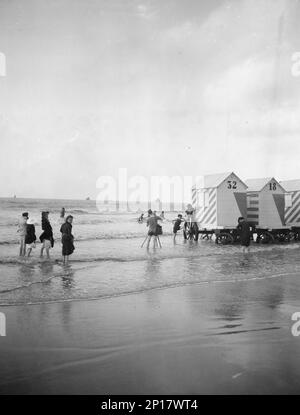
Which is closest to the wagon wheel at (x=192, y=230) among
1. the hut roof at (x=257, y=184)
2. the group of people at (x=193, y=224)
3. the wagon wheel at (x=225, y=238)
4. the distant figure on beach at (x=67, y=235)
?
the group of people at (x=193, y=224)

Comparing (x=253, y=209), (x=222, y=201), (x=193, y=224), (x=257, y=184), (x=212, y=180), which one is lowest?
(x=193, y=224)

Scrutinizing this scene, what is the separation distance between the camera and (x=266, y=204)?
2231cm

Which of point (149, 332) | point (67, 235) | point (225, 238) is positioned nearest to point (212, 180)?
point (225, 238)

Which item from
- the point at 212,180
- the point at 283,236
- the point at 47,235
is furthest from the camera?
the point at 283,236

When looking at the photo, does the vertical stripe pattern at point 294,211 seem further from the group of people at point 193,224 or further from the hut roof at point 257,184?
the group of people at point 193,224

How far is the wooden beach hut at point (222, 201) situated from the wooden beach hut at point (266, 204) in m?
0.66

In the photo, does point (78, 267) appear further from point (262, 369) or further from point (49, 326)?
point (262, 369)

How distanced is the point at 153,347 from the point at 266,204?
60.8 feet

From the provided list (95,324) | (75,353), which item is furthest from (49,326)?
(75,353)

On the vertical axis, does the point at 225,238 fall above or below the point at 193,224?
below

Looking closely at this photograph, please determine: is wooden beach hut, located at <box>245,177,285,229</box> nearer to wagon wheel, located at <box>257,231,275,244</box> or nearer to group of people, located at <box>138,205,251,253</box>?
wagon wheel, located at <box>257,231,275,244</box>

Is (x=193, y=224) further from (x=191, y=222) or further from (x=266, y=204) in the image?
(x=266, y=204)

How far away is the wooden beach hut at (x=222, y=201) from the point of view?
21.3 metres
